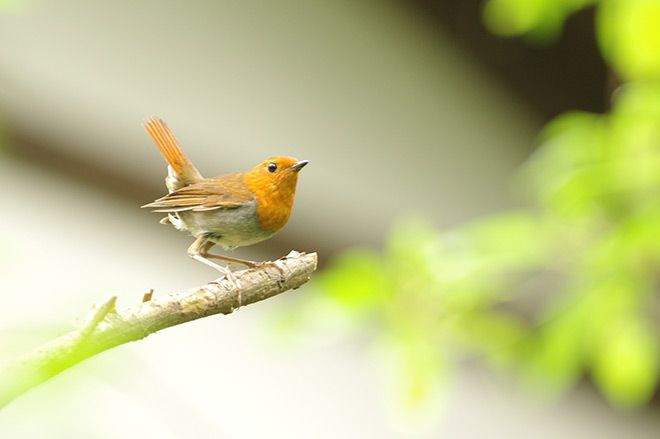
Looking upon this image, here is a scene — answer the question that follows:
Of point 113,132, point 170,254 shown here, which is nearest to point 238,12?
point 113,132

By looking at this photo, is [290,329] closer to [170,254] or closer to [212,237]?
[212,237]

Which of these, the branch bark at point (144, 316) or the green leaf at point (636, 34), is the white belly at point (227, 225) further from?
the green leaf at point (636, 34)

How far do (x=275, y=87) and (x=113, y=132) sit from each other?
3.33 feet

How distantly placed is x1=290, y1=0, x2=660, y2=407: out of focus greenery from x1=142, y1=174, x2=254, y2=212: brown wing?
1352mm

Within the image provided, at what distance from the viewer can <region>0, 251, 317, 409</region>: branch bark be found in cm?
52

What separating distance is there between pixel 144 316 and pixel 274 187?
42 cm

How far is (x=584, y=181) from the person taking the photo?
267 centimetres

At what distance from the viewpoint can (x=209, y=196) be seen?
0.96 m

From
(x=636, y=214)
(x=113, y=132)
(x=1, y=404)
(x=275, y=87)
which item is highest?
(x=275, y=87)

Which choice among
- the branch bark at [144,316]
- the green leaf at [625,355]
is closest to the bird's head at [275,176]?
the branch bark at [144,316]

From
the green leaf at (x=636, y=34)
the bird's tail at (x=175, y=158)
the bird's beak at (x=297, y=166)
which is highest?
the green leaf at (x=636, y=34)

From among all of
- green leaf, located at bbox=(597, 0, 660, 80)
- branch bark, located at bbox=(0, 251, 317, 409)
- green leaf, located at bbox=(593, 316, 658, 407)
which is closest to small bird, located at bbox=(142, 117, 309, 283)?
branch bark, located at bbox=(0, 251, 317, 409)

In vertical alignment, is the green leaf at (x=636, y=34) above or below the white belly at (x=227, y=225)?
above

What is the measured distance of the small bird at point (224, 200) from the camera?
3.12 feet
